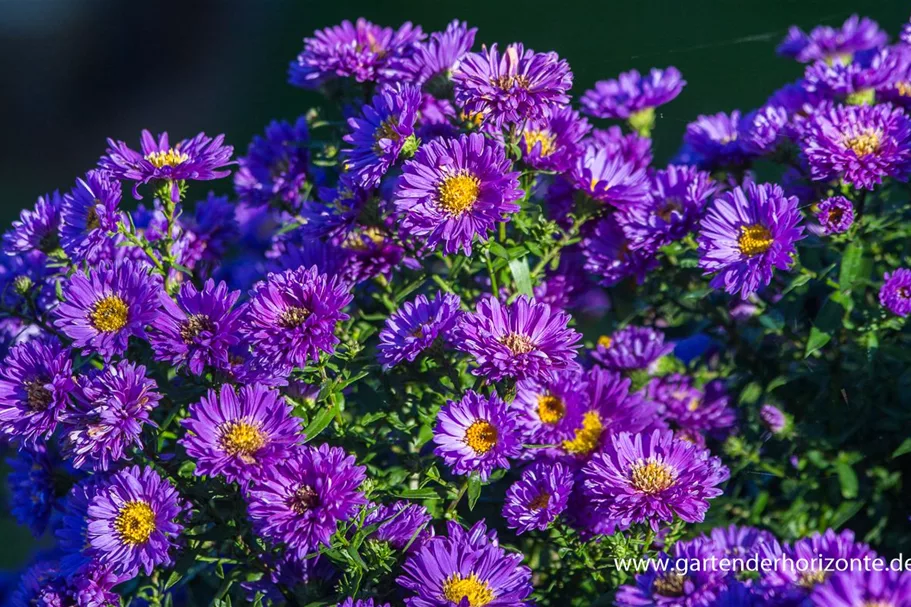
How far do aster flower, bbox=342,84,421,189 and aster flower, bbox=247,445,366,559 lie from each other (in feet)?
1.64

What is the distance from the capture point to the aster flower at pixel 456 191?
67.0 inches

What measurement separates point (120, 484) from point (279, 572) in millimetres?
301

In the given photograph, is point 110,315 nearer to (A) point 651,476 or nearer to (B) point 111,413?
(B) point 111,413

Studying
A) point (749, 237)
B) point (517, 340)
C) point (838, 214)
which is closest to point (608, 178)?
point (749, 237)

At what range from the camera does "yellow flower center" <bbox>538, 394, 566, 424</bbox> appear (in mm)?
1931

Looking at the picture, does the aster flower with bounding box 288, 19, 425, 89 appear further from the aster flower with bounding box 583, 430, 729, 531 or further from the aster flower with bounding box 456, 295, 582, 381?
the aster flower with bounding box 583, 430, 729, 531

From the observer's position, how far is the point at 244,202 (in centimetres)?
250

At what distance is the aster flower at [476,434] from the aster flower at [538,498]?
0.10 meters

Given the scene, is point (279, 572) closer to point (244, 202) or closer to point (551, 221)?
point (551, 221)

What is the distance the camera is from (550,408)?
1945 millimetres

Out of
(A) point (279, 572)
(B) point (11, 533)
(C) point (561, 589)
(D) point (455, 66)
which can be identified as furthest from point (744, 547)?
(B) point (11, 533)

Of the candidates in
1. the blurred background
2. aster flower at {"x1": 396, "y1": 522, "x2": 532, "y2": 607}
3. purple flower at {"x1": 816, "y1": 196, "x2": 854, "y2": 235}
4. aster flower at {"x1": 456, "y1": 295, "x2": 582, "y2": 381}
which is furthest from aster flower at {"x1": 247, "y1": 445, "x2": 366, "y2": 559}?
the blurred background

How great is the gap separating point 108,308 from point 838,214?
1.32m

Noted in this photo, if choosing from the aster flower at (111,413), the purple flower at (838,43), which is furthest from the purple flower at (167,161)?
the purple flower at (838,43)
